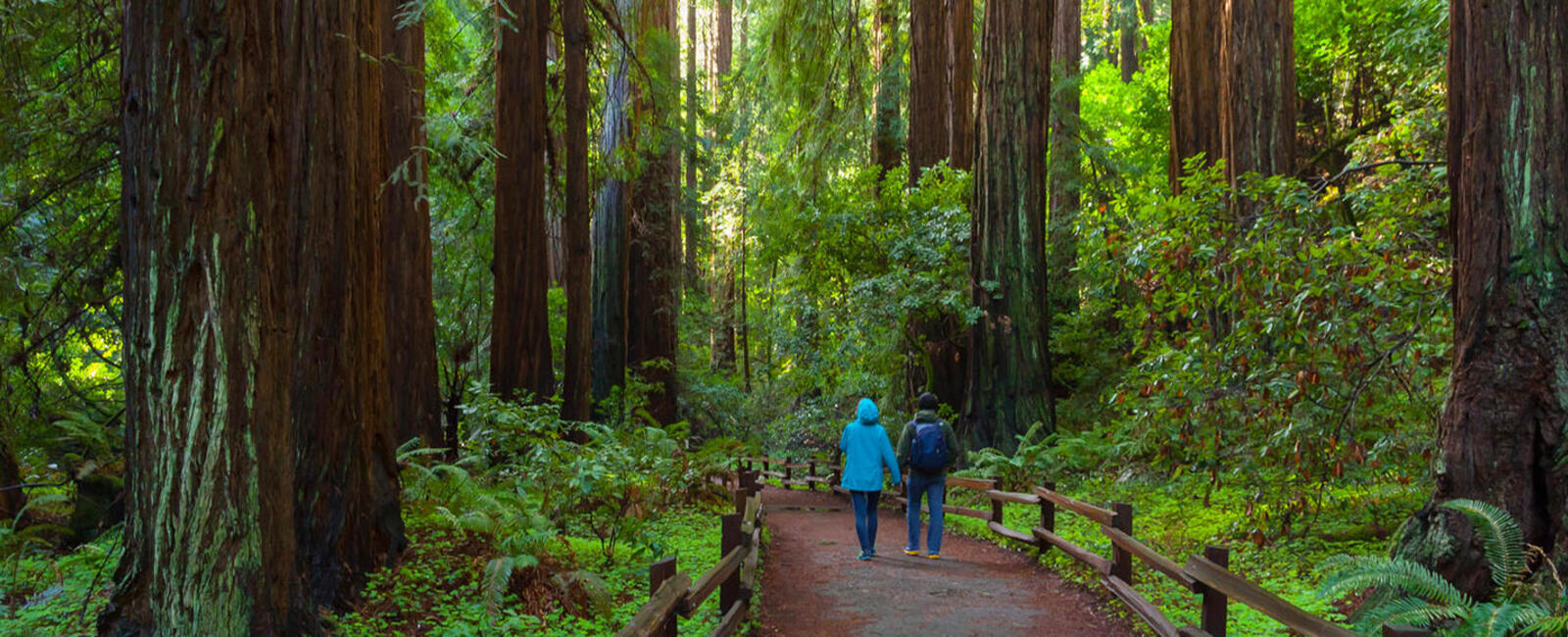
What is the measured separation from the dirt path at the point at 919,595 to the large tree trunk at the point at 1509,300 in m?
2.51

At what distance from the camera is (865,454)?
10.5m

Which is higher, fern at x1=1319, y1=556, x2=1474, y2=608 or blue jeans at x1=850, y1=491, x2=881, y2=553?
fern at x1=1319, y1=556, x2=1474, y2=608

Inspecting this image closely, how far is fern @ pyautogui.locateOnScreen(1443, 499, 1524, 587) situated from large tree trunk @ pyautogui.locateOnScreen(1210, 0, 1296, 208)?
849 centimetres

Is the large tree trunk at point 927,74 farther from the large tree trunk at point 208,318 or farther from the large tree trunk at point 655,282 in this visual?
the large tree trunk at point 208,318

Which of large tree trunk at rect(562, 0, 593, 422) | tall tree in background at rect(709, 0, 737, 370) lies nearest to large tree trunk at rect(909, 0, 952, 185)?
large tree trunk at rect(562, 0, 593, 422)

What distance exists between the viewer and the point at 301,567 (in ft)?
18.0

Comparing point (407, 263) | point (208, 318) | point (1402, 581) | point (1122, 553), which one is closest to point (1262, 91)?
point (1122, 553)

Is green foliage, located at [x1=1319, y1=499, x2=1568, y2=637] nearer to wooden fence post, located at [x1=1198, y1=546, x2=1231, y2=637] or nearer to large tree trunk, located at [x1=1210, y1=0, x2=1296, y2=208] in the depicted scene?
wooden fence post, located at [x1=1198, y1=546, x2=1231, y2=637]

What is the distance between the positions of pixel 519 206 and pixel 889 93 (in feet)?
37.9

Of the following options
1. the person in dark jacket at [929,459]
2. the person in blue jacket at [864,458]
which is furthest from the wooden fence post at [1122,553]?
the person in blue jacket at [864,458]

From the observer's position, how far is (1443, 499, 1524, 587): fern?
17.5 ft

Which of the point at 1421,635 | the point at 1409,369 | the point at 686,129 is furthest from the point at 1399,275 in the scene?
the point at 686,129

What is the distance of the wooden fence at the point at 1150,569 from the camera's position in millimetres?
5154

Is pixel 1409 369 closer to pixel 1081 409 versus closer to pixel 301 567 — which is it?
pixel 301 567
